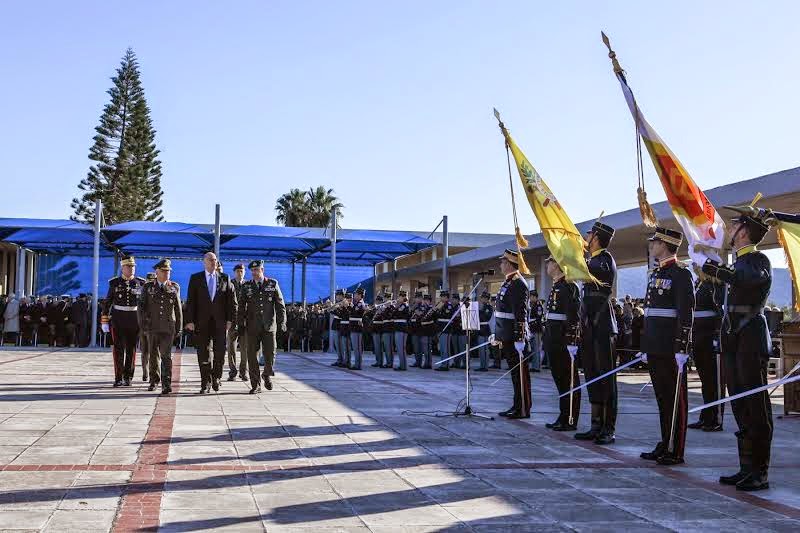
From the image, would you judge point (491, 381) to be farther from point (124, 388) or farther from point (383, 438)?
point (383, 438)

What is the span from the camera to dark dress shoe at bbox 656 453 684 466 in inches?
313

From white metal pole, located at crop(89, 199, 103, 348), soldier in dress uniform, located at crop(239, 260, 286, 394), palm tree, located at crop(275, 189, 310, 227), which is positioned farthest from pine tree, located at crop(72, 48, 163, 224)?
soldier in dress uniform, located at crop(239, 260, 286, 394)

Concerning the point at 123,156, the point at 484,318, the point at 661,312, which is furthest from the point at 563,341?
the point at 123,156

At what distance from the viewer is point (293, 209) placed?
71.1 meters

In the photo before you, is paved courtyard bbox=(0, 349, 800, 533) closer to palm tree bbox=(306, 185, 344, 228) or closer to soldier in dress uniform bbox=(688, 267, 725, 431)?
soldier in dress uniform bbox=(688, 267, 725, 431)

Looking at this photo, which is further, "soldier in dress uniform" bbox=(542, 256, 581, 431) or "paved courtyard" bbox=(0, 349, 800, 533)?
"soldier in dress uniform" bbox=(542, 256, 581, 431)

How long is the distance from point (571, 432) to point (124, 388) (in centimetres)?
686

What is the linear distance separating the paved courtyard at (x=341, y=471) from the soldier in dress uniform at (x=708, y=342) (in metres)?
0.33

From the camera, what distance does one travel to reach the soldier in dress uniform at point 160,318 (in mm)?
12938

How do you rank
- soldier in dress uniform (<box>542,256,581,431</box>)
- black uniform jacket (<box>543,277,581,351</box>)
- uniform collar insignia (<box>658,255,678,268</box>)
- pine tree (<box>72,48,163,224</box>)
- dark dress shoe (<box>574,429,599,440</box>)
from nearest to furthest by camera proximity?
uniform collar insignia (<box>658,255,678,268</box>) → dark dress shoe (<box>574,429,599,440</box>) → soldier in dress uniform (<box>542,256,581,431</box>) → black uniform jacket (<box>543,277,581,351</box>) → pine tree (<box>72,48,163,224</box>)

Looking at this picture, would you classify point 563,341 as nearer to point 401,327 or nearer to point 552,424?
point 552,424

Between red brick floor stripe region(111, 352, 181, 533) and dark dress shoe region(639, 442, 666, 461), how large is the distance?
13.7 feet

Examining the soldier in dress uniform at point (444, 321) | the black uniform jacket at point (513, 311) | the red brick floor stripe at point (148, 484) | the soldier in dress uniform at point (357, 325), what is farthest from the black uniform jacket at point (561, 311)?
the soldier in dress uniform at point (444, 321)

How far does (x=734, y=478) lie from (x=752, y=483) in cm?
19
